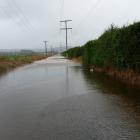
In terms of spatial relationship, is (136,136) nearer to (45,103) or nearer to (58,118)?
(58,118)

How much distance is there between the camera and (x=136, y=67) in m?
14.1

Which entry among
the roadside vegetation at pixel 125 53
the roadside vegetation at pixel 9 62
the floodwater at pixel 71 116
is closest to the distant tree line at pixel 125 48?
the roadside vegetation at pixel 125 53

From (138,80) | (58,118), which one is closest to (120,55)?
(138,80)

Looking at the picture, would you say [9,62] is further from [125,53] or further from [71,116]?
[71,116]

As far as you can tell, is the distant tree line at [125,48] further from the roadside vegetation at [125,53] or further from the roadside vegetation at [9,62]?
the roadside vegetation at [9,62]

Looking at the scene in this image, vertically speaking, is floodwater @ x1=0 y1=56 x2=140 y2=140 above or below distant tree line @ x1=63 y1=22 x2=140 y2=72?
below

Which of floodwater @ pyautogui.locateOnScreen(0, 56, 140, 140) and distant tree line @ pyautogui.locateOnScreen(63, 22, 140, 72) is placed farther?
distant tree line @ pyautogui.locateOnScreen(63, 22, 140, 72)

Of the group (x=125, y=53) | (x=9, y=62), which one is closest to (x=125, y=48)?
(x=125, y=53)

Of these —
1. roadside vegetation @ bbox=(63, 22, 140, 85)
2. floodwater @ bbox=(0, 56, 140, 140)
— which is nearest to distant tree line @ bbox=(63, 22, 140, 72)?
roadside vegetation @ bbox=(63, 22, 140, 85)

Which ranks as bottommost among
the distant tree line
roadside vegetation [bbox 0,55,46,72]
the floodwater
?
the floodwater

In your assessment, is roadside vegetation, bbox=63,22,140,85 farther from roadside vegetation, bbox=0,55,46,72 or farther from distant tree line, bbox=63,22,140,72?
roadside vegetation, bbox=0,55,46,72

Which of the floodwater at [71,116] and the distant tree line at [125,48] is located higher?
the distant tree line at [125,48]

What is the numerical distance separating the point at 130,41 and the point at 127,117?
25.4 ft

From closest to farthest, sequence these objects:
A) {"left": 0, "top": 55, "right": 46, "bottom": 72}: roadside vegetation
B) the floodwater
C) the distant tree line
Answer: the floodwater, the distant tree line, {"left": 0, "top": 55, "right": 46, "bottom": 72}: roadside vegetation
